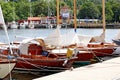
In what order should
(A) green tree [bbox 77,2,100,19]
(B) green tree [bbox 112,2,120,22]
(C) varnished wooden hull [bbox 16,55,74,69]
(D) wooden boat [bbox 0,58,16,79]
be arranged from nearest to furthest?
(D) wooden boat [bbox 0,58,16,79], (C) varnished wooden hull [bbox 16,55,74,69], (A) green tree [bbox 77,2,100,19], (B) green tree [bbox 112,2,120,22]

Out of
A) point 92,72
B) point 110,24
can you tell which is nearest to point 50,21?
point 110,24

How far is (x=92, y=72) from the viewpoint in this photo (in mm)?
18141

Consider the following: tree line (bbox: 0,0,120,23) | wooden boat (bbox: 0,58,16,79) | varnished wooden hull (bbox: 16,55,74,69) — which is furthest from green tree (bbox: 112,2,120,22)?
wooden boat (bbox: 0,58,16,79)

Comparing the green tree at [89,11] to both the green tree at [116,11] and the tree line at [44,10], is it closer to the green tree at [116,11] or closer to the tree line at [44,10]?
the tree line at [44,10]

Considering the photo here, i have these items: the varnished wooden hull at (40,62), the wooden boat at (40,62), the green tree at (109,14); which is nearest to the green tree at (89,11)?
the green tree at (109,14)

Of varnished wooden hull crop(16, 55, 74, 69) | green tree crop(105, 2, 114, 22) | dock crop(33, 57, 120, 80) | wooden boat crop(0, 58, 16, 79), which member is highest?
dock crop(33, 57, 120, 80)

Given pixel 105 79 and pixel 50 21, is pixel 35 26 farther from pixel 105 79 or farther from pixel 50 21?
pixel 105 79

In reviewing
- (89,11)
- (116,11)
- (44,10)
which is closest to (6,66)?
(44,10)

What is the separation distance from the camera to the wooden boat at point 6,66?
22234 mm

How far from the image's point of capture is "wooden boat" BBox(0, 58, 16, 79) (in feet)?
72.9

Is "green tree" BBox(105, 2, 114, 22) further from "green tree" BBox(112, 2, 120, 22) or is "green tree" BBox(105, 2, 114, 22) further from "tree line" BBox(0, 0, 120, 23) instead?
"green tree" BBox(112, 2, 120, 22)

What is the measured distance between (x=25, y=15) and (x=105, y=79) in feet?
443

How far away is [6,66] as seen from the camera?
22.4m

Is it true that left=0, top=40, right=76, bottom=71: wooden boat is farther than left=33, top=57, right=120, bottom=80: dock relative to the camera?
Yes
